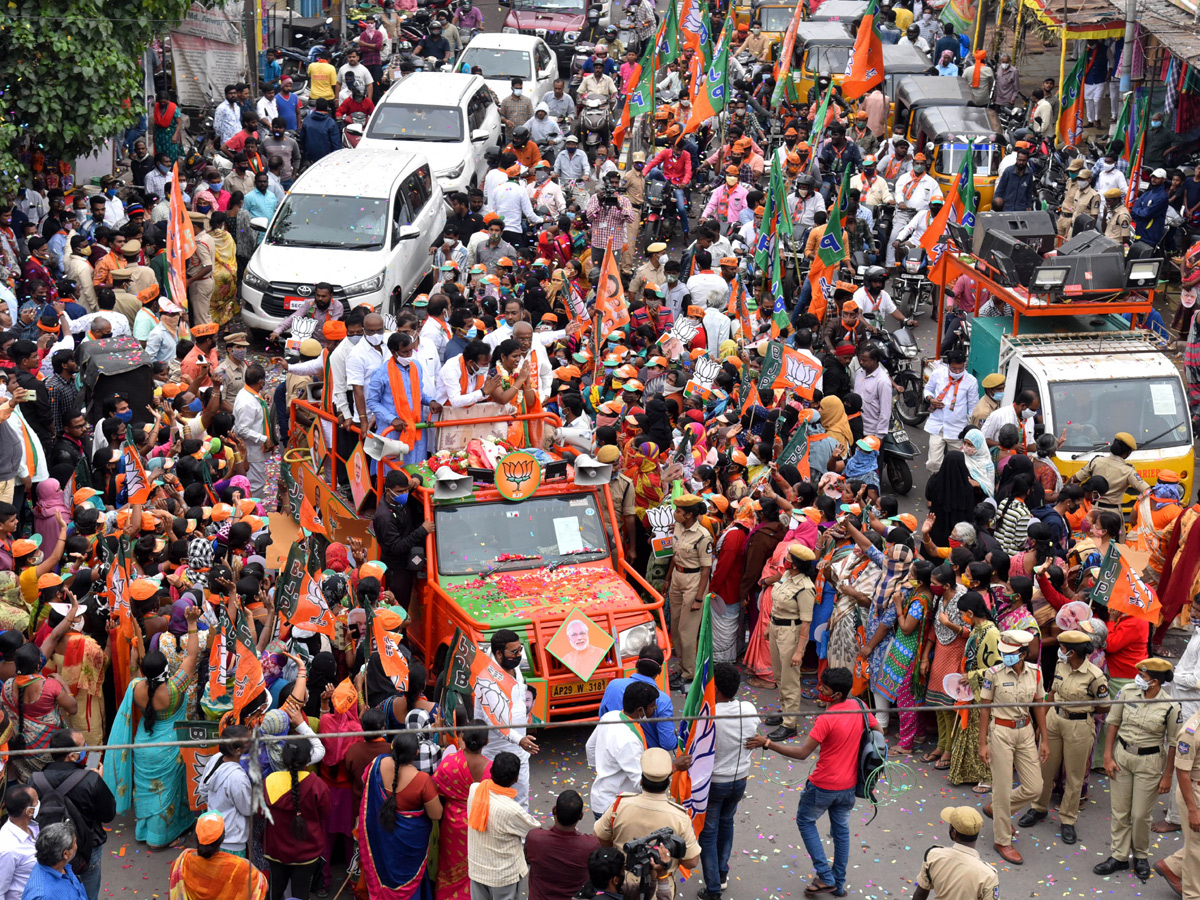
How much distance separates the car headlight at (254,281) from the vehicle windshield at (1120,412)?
891 cm

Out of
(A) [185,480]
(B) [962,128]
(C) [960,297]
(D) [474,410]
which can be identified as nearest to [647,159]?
(B) [962,128]

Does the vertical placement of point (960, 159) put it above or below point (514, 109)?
below

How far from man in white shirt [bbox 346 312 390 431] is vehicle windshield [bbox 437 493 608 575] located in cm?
183

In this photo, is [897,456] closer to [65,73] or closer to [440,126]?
[440,126]

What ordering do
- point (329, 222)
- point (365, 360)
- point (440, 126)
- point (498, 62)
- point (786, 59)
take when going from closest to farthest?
point (365, 360)
point (329, 222)
point (440, 126)
point (786, 59)
point (498, 62)

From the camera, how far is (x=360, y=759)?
8.95 meters

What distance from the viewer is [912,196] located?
20.3 m

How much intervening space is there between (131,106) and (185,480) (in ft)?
25.4

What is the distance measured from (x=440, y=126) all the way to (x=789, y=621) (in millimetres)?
12923

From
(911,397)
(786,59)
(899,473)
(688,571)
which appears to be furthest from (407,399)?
(786,59)

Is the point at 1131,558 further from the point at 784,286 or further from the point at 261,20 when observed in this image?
the point at 261,20

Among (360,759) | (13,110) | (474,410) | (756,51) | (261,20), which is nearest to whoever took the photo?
(360,759)

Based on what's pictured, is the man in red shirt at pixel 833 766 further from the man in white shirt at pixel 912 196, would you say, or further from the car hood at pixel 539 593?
the man in white shirt at pixel 912 196

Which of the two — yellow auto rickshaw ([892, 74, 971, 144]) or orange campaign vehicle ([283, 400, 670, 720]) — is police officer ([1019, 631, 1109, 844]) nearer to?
orange campaign vehicle ([283, 400, 670, 720])
